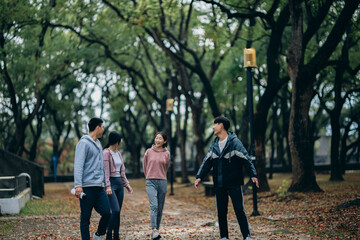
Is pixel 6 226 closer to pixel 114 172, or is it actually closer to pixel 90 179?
pixel 114 172

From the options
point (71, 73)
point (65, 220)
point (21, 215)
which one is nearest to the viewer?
point (65, 220)

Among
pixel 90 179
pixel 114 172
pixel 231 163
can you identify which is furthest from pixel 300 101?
pixel 90 179

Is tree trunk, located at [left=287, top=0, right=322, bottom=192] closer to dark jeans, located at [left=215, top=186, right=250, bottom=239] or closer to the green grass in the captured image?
dark jeans, located at [left=215, top=186, right=250, bottom=239]

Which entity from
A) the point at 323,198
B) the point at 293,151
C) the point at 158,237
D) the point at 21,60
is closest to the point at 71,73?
the point at 21,60

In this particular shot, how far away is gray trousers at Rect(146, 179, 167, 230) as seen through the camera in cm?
791

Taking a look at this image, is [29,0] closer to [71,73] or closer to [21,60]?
[21,60]

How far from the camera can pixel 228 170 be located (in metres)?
6.87

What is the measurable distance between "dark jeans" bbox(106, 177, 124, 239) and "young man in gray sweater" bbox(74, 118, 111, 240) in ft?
2.49

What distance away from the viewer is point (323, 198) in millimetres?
13250

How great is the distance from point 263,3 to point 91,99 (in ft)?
70.9

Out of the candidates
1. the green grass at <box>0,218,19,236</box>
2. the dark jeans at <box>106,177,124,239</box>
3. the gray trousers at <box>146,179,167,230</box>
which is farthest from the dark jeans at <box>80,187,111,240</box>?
the green grass at <box>0,218,19,236</box>

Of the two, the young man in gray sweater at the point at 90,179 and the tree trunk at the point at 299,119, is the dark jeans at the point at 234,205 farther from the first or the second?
the tree trunk at the point at 299,119

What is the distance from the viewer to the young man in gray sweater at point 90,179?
6121mm

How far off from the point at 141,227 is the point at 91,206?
3.97 m
